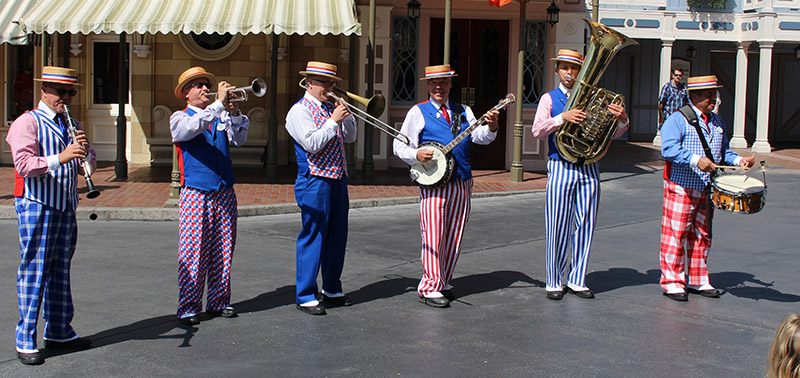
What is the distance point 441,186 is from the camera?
6758 mm

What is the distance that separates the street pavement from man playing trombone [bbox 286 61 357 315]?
0.34 m

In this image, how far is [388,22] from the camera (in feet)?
52.4

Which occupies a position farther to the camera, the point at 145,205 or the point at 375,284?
the point at 145,205

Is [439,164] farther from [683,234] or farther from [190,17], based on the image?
[190,17]

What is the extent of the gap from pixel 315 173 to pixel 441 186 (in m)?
0.97

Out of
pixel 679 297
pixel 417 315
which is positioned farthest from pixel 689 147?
pixel 417 315

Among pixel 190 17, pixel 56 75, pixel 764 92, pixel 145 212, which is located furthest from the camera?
pixel 764 92

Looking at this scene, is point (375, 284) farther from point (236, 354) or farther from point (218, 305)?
point (236, 354)

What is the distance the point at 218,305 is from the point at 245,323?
29 cm

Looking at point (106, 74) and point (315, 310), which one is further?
point (106, 74)

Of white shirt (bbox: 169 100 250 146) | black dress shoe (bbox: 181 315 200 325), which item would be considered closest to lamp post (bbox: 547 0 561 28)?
white shirt (bbox: 169 100 250 146)

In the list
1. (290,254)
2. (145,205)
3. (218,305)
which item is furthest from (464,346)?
(145,205)

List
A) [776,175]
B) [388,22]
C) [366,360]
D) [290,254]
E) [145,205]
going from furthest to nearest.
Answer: [776,175], [388,22], [145,205], [290,254], [366,360]

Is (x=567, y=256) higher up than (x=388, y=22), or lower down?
lower down
